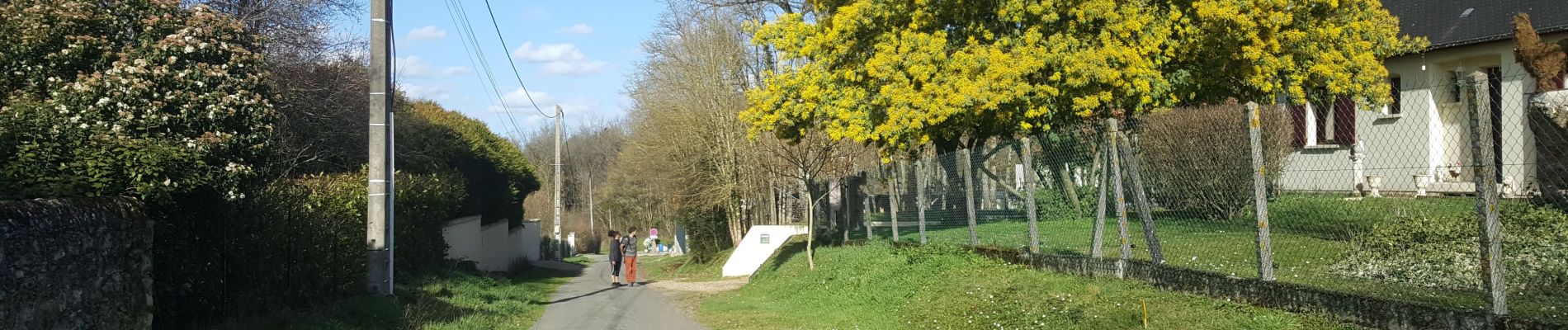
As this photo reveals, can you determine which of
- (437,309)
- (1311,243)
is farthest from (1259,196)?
(437,309)

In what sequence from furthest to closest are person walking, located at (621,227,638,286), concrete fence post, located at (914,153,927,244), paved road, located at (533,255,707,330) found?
person walking, located at (621,227,638,286), concrete fence post, located at (914,153,927,244), paved road, located at (533,255,707,330)

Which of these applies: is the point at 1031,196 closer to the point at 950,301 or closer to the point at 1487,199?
the point at 950,301

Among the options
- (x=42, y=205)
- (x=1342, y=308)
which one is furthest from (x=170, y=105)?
(x=1342, y=308)

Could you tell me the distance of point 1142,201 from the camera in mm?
8109

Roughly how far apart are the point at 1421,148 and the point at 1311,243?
120cm

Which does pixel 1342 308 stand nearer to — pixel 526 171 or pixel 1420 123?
pixel 1420 123

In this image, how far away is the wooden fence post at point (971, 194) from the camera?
12266 mm

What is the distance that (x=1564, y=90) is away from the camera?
217 inches

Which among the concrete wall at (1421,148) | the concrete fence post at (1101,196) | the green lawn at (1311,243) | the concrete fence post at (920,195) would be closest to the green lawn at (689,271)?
the concrete fence post at (920,195)

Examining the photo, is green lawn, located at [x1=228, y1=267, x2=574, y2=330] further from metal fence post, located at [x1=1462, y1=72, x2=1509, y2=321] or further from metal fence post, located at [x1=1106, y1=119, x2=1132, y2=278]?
metal fence post, located at [x1=1462, y1=72, x2=1509, y2=321]

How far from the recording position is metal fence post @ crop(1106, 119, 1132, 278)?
8625mm

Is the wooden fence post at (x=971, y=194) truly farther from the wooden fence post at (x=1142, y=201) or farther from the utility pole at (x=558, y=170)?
the utility pole at (x=558, y=170)

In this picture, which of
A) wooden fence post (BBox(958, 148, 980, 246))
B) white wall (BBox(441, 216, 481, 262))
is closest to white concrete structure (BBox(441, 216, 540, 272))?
white wall (BBox(441, 216, 481, 262))

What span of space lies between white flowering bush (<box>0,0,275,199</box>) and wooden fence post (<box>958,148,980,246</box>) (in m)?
7.16
